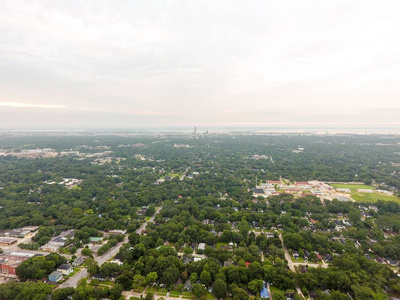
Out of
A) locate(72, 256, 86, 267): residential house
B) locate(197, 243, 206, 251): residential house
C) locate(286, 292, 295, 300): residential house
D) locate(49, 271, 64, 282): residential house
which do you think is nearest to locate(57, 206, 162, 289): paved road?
locate(49, 271, 64, 282): residential house

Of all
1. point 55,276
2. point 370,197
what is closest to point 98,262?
point 55,276

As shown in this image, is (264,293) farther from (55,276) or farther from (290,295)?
(55,276)

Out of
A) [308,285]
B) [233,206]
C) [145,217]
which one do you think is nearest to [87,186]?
[145,217]

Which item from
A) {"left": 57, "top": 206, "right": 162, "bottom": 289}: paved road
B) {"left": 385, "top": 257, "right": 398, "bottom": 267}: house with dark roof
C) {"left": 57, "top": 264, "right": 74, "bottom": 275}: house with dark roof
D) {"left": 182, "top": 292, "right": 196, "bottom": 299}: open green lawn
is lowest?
{"left": 385, "top": 257, "right": 398, "bottom": 267}: house with dark roof

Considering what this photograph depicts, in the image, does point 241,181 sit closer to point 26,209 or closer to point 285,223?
point 285,223

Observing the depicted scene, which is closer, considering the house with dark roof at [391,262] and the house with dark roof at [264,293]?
the house with dark roof at [264,293]

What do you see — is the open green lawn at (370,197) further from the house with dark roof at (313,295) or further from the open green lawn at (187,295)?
the open green lawn at (187,295)

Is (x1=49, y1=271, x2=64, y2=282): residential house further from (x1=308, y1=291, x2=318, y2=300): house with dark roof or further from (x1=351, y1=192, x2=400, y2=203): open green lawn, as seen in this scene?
(x1=351, y1=192, x2=400, y2=203): open green lawn

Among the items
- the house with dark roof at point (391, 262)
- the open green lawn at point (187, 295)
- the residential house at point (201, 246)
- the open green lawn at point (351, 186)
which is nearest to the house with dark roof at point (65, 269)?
the open green lawn at point (187, 295)
